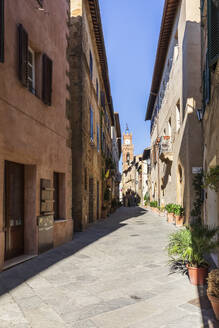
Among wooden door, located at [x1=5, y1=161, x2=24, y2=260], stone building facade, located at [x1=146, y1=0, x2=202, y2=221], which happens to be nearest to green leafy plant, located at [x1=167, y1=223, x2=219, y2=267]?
wooden door, located at [x1=5, y1=161, x2=24, y2=260]

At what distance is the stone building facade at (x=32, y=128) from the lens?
645cm

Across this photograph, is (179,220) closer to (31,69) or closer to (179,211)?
(179,211)

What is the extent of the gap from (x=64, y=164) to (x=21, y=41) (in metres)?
4.17

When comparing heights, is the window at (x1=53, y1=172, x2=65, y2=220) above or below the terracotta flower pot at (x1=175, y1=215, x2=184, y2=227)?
above

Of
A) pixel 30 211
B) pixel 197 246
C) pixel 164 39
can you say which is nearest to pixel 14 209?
pixel 30 211

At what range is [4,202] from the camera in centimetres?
656

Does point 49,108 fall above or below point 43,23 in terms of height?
below

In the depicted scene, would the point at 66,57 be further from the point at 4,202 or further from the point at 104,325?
the point at 104,325

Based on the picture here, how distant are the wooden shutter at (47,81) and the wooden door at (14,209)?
1953mm

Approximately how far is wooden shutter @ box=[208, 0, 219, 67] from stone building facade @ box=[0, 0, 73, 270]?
12.7 feet

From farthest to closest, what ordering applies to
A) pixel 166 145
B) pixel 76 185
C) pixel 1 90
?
pixel 166 145, pixel 76 185, pixel 1 90

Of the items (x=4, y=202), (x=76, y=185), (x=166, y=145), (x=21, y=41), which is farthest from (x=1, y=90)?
→ (x=166, y=145)

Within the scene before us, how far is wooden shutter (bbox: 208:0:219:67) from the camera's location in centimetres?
598

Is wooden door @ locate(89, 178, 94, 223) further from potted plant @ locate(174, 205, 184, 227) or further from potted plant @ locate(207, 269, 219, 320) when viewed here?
potted plant @ locate(207, 269, 219, 320)
